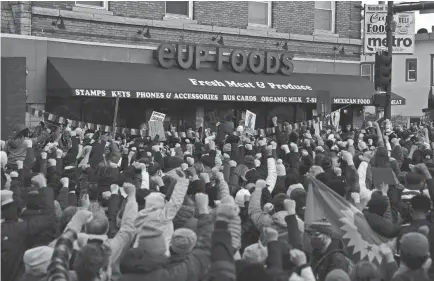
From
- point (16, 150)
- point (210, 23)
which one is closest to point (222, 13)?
point (210, 23)

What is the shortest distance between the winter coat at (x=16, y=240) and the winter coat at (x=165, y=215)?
3.02 ft

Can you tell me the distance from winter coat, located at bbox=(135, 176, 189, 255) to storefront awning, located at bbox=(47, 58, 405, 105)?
11.5 metres

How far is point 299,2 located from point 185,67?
553 centimetres

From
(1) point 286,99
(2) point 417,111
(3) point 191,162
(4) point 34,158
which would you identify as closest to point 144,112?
(1) point 286,99

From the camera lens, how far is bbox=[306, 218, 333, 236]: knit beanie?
6.44 m

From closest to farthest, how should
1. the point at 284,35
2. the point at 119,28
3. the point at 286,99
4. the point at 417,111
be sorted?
the point at 119,28 < the point at 286,99 < the point at 284,35 < the point at 417,111

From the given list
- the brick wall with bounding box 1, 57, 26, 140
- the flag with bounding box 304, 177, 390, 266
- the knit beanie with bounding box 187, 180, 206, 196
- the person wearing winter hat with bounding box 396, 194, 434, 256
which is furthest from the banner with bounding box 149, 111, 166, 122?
the person wearing winter hat with bounding box 396, 194, 434, 256

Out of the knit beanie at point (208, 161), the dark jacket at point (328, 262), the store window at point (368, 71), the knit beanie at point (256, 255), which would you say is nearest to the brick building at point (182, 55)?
the knit beanie at point (208, 161)

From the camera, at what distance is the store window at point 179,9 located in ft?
69.2

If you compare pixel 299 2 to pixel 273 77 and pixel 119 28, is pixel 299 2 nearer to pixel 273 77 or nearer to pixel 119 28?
pixel 273 77

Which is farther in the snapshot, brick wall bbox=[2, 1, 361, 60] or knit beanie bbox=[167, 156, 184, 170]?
brick wall bbox=[2, 1, 361, 60]

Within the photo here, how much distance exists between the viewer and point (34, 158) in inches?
469

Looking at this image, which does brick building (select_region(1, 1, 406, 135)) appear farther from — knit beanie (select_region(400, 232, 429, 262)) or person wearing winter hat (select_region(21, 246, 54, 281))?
knit beanie (select_region(400, 232, 429, 262))

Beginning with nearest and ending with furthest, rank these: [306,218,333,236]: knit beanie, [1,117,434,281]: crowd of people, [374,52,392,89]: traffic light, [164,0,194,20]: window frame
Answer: [1,117,434,281]: crowd of people → [306,218,333,236]: knit beanie → [374,52,392,89]: traffic light → [164,0,194,20]: window frame
